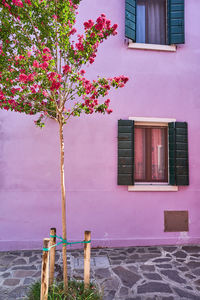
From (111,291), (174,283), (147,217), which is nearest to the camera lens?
(111,291)

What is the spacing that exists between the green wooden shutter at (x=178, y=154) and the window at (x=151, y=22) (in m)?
2.45

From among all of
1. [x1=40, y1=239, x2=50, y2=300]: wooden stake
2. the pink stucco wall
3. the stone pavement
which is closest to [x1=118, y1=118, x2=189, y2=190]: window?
the pink stucco wall

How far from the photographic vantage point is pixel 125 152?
5453 millimetres

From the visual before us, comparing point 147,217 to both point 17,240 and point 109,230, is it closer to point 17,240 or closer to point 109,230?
point 109,230

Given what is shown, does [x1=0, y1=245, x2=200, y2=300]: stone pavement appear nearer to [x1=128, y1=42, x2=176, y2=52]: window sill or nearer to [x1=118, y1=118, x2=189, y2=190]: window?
[x1=118, y1=118, x2=189, y2=190]: window

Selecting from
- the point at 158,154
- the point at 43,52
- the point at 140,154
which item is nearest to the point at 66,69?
the point at 43,52

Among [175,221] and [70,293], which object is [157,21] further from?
[70,293]

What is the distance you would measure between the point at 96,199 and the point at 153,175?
1.62m

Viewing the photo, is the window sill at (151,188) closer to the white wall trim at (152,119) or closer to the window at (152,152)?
the window at (152,152)

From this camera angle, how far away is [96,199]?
5.40 m

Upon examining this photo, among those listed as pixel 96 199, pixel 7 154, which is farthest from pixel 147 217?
pixel 7 154

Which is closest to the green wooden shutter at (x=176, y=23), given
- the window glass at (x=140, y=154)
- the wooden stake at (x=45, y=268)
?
the window glass at (x=140, y=154)

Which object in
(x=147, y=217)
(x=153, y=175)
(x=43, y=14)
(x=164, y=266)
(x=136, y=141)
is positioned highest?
(x=43, y=14)

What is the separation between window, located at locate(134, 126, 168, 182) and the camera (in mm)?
5781
